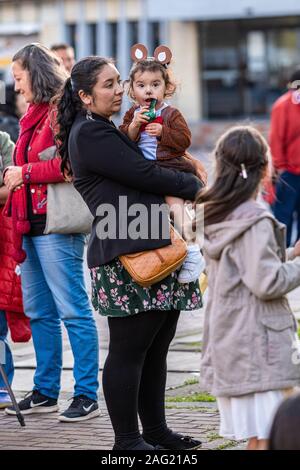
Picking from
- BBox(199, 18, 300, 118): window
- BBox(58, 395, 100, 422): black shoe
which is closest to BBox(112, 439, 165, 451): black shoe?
BBox(58, 395, 100, 422): black shoe

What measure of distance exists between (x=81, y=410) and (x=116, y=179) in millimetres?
1745

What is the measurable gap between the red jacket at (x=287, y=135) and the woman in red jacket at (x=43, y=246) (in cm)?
605

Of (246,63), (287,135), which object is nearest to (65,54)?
(287,135)

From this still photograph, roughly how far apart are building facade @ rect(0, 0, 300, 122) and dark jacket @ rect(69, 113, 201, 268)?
2660 centimetres

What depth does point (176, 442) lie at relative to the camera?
580 cm

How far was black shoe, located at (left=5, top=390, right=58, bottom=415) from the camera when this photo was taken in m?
6.92

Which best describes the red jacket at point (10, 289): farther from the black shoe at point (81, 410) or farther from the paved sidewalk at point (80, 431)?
the black shoe at point (81, 410)

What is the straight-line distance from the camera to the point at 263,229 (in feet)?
15.8

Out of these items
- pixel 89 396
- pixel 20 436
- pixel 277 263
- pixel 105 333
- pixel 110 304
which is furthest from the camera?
pixel 105 333

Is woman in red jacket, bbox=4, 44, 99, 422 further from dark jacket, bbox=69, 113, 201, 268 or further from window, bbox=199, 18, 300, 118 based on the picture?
window, bbox=199, 18, 300, 118

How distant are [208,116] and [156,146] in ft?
94.2

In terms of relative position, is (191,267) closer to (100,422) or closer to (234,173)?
(234,173)
